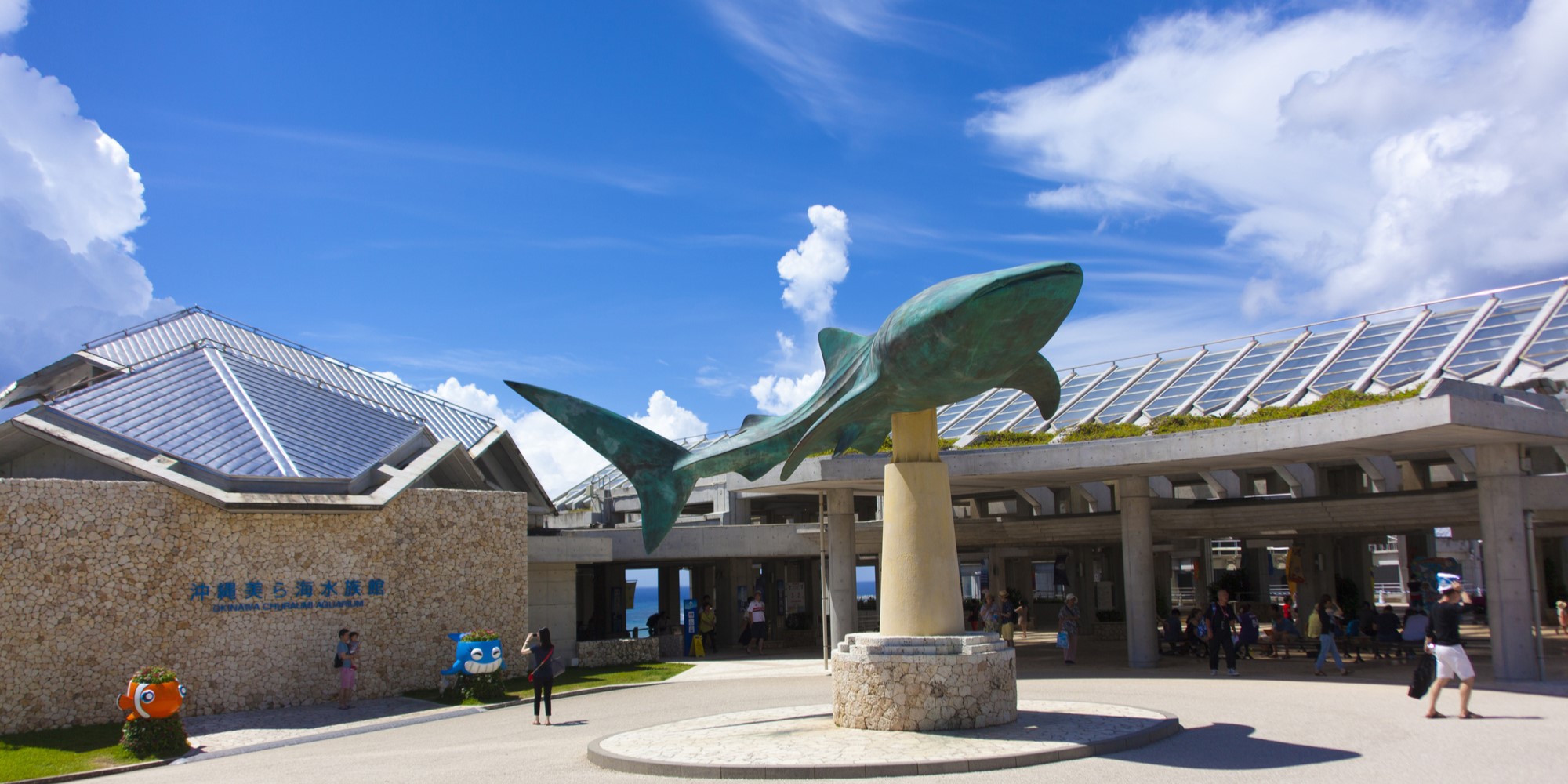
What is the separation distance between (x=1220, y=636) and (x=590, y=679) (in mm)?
13310

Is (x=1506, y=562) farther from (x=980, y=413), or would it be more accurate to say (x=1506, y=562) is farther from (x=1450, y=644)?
(x=980, y=413)

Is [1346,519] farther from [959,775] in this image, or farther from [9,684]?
[9,684]

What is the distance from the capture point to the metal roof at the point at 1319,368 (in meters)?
23.3

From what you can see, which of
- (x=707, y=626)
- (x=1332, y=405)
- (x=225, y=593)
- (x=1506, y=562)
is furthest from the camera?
(x=707, y=626)

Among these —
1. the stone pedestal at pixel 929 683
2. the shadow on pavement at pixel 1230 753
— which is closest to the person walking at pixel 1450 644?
the shadow on pavement at pixel 1230 753

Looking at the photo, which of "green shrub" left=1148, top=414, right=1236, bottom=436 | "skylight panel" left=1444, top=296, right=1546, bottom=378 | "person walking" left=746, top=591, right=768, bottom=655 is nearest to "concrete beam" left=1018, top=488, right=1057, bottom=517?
"person walking" left=746, top=591, right=768, bottom=655

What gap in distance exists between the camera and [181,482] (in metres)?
18.1

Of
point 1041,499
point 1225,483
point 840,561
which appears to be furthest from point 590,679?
point 1225,483

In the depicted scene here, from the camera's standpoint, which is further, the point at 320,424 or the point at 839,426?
the point at 320,424

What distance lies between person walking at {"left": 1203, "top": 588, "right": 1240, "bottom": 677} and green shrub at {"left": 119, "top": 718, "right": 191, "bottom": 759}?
57.2 feet

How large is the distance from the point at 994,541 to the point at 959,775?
1780 cm

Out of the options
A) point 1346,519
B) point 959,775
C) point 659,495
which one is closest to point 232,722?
point 659,495

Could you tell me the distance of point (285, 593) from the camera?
19.2m

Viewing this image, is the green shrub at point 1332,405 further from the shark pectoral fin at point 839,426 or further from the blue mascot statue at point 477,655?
the blue mascot statue at point 477,655
